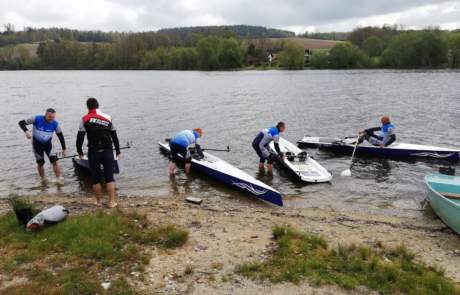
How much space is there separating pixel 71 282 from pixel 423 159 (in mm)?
16812

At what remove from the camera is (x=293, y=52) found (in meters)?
107

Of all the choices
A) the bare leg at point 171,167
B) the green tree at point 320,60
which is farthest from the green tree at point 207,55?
the bare leg at point 171,167

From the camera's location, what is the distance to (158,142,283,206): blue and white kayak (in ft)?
39.3

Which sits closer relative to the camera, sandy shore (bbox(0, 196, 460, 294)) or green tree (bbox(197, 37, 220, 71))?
sandy shore (bbox(0, 196, 460, 294))

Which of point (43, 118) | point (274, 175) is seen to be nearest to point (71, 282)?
point (43, 118)

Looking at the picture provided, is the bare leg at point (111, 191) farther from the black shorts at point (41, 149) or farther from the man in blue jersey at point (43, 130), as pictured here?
the black shorts at point (41, 149)

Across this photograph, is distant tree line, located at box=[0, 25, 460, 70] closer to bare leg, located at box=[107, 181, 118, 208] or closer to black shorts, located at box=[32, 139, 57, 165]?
black shorts, located at box=[32, 139, 57, 165]

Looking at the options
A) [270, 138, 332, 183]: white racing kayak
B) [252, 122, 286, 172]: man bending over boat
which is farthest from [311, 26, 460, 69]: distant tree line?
[252, 122, 286, 172]: man bending over boat

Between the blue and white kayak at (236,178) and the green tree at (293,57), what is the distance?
95.6m

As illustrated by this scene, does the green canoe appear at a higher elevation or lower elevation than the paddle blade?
higher

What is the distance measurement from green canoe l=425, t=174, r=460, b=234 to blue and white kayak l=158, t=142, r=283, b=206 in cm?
439

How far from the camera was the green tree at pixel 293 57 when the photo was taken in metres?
106

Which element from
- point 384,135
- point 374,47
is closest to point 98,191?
point 384,135

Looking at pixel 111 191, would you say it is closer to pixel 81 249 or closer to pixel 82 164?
pixel 81 249
